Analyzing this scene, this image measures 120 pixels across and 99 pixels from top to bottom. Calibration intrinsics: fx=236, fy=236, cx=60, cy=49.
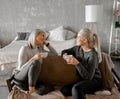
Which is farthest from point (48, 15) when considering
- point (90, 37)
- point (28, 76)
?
point (28, 76)

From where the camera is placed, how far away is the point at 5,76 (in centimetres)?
438

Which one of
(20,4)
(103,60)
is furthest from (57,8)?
(103,60)

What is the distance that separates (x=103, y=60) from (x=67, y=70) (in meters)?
0.50

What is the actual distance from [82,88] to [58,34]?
320cm

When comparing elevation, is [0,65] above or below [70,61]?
below

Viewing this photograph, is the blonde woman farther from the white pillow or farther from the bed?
the white pillow

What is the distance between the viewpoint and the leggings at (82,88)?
8.09 ft

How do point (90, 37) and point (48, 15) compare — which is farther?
Result: point (48, 15)

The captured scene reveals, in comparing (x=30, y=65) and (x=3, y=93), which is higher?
(x=30, y=65)

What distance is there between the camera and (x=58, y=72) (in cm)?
273

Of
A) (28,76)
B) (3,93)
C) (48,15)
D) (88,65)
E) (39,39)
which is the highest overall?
(48,15)

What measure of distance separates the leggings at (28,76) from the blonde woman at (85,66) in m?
0.33

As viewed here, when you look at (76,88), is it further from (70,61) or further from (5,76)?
(5,76)

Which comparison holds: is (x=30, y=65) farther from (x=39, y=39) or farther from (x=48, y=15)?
(x=48, y=15)
